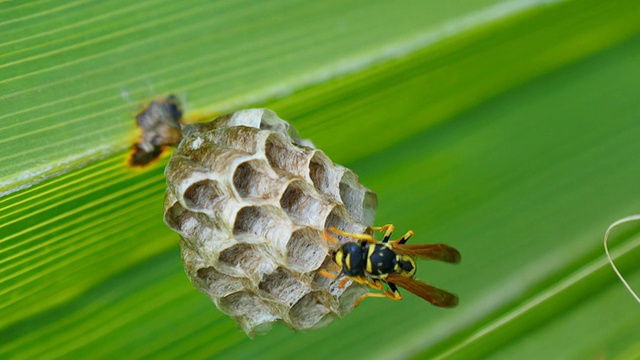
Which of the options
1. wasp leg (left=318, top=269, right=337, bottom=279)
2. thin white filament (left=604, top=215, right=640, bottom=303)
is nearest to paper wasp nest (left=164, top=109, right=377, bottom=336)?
wasp leg (left=318, top=269, right=337, bottom=279)

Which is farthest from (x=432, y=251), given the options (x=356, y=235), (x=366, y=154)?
(x=366, y=154)

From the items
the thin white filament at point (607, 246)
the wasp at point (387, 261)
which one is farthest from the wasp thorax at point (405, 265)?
the thin white filament at point (607, 246)

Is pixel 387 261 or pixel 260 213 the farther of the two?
pixel 387 261

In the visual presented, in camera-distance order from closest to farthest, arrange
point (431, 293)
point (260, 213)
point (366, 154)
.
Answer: point (260, 213) < point (431, 293) < point (366, 154)

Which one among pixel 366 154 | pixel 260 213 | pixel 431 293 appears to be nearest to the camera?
pixel 260 213

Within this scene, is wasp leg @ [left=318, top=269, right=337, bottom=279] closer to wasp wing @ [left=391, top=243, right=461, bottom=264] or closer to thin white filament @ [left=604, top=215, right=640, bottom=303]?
wasp wing @ [left=391, top=243, right=461, bottom=264]

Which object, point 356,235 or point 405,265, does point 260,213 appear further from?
point 405,265
